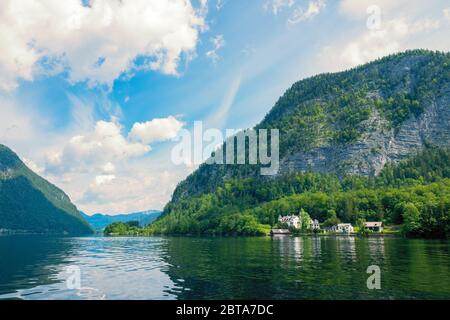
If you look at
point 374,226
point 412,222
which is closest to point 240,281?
point 412,222

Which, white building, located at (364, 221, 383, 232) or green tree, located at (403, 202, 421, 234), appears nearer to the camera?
green tree, located at (403, 202, 421, 234)

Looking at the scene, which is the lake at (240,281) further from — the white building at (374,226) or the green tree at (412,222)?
the white building at (374,226)

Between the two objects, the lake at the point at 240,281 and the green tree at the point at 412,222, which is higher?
the green tree at the point at 412,222

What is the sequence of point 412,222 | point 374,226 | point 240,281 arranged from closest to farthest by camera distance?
point 240,281, point 412,222, point 374,226

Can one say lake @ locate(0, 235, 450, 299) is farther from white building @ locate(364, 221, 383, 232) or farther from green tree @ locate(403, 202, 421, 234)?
white building @ locate(364, 221, 383, 232)

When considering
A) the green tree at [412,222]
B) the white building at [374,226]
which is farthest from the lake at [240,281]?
the white building at [374,226]

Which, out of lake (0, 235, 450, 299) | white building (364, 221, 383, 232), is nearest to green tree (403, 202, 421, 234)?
white building (364, 221, 383, 232)

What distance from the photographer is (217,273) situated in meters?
56.0

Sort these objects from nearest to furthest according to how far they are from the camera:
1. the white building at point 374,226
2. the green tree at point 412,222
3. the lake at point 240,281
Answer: the lake at point 240,281
the green tree at point 412,222
the white building at point 374,226

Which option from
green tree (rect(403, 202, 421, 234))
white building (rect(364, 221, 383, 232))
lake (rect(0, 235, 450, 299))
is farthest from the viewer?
white building (rect(364, 221, 383, 232))

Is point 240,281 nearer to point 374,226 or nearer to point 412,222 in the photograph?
point 412,222

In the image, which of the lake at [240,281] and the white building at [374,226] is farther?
the white building at [374,226]
